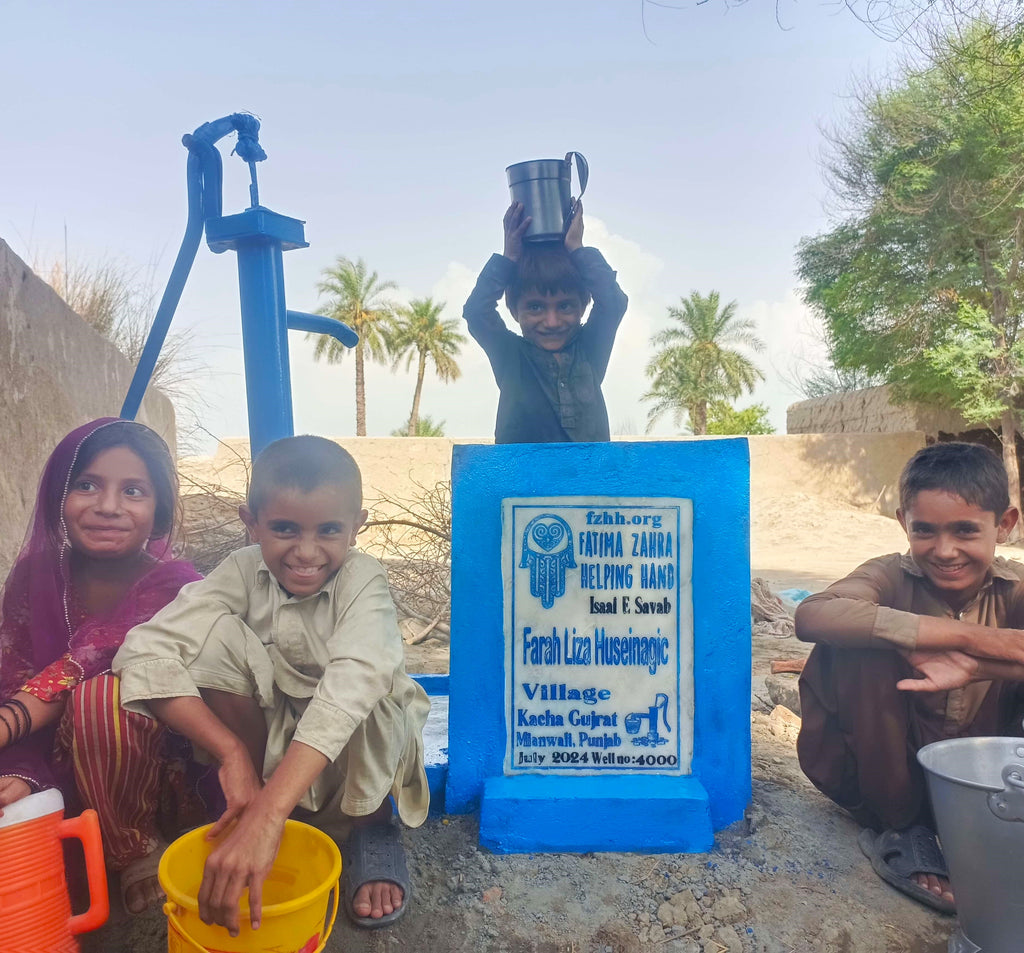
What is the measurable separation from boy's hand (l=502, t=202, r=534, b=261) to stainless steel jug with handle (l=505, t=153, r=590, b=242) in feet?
0.05

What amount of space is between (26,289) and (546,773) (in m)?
3.09

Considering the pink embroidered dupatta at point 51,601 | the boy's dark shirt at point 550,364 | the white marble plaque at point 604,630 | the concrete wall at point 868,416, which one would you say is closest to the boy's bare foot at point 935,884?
the white marble plaque at point 604,630

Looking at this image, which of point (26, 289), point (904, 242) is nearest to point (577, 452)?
point (26, 289)

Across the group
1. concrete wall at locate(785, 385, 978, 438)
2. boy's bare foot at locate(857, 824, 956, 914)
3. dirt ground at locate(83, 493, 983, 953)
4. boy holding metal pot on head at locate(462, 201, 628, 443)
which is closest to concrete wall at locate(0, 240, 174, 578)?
boy holding metal pot on head at locate(462, 201, 628, 443)

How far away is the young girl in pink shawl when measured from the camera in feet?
5.39

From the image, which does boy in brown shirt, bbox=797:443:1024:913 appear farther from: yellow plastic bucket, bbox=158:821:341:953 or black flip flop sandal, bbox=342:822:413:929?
yellow plastic bucket, bbox=158:821:341:953

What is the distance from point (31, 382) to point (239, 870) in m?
2.98

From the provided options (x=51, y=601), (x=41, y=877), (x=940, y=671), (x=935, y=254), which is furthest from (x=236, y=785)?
(x=935, y=254)

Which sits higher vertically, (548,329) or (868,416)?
(868,416)

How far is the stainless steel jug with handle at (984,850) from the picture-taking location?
1.46m

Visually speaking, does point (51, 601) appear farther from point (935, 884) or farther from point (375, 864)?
point (935, 884)

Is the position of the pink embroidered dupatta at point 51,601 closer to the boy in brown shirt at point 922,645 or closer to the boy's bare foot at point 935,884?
the boy in brown shirt at point 922,645

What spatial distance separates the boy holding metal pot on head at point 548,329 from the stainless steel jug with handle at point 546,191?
31 mm

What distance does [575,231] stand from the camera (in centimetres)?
248
